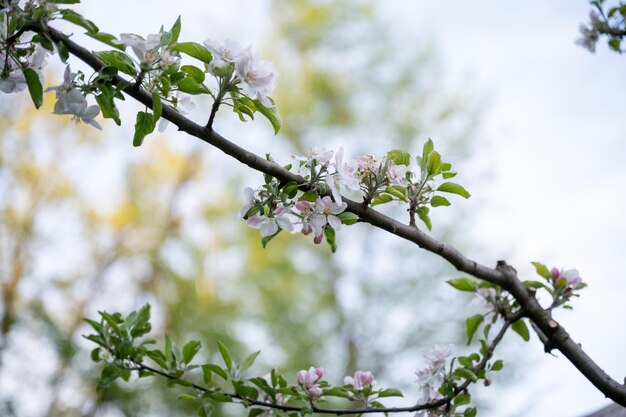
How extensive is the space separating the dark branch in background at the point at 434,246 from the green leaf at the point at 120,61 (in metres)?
0.02

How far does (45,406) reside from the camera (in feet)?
14.0

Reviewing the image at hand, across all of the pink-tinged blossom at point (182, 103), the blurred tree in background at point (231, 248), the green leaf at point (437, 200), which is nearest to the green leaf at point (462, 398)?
the green leaf at point (437, 200)

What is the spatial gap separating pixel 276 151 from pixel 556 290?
4.12 meters

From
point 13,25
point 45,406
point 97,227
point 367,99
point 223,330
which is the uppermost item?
point 367,99

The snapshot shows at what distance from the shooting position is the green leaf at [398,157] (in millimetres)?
713

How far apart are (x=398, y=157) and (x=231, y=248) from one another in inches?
166

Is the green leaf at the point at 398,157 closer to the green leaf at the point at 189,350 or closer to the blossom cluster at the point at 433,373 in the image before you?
the blossom cluster at the point at 433,373

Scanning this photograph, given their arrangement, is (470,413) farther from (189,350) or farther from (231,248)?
(231,248)

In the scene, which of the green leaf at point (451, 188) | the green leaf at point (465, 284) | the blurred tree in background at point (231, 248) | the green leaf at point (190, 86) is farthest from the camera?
the blurred tree in background at point (231, 248)

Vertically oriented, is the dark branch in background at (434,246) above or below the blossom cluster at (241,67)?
below

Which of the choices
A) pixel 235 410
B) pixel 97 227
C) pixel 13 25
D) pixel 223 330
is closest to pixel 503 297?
pixel 13 25

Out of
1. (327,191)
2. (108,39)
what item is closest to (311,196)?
(327,191)

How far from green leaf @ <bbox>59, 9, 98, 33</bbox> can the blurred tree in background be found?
3824mm

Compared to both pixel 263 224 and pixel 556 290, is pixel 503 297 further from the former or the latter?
pixel 263 224
